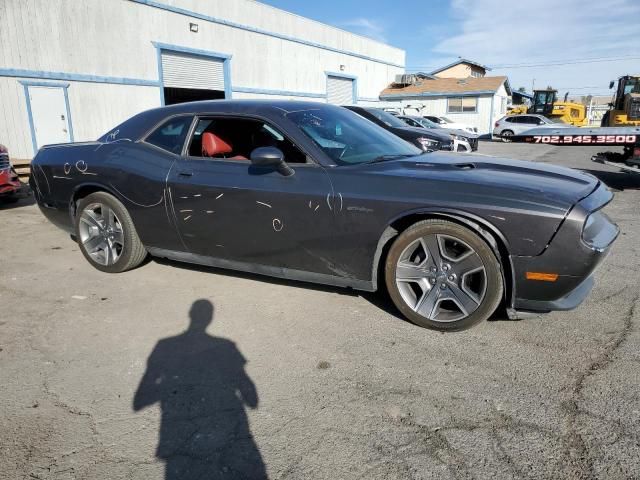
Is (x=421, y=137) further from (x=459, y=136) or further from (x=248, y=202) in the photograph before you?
(x=248, y=202)

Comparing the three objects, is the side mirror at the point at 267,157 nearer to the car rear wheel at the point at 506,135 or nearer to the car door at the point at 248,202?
the car door at the point at 248,202

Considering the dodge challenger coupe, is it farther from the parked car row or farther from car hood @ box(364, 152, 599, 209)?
the parked car row

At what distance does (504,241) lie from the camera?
2.76 meters

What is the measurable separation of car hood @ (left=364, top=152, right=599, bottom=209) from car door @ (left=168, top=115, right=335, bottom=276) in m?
0.56

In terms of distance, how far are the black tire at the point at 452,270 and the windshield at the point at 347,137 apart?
74cm

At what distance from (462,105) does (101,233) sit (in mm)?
33788

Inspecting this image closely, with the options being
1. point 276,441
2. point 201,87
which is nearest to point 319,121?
point 276,441

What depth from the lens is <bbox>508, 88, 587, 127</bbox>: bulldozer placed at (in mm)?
29625

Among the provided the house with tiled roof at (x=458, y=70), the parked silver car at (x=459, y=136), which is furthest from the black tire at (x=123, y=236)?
the house with tiled roof at (x=458, y=70)

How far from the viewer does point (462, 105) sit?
3419cm

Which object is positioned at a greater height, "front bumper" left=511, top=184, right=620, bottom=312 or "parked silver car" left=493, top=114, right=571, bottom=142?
"parked silver car" left=493, top=114, right=571, bottom=142

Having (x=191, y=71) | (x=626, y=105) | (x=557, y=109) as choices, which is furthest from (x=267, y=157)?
(x=557, y=109)

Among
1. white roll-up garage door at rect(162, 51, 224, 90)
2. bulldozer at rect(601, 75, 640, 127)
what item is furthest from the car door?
bulldozer at rect(601, 75, 640, 127)

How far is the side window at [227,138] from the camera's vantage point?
3.77 metres
